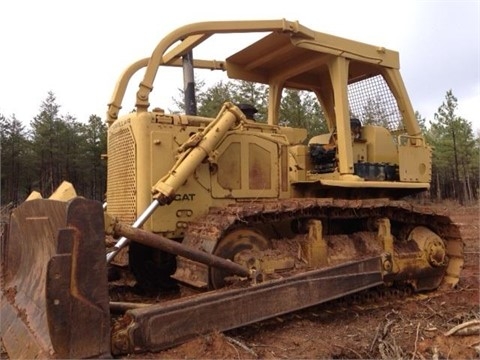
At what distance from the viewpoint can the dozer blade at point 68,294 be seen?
3.09m

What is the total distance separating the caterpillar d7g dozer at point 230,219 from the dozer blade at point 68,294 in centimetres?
A: 1

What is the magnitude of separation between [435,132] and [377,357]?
146ft

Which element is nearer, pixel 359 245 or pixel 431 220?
pixel 359 245

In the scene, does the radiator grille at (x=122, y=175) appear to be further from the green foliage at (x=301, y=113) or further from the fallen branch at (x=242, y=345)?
the green foliage at (x=301, y=113)

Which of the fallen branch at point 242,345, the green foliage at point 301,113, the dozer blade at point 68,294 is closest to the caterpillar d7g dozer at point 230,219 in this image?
the dozer blade at point 68,294

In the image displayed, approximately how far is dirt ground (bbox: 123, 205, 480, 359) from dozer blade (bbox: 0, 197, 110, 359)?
0.46 m

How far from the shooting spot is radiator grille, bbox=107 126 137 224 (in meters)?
5.34

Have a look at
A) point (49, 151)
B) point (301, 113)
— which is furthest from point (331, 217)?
point (49, 151)

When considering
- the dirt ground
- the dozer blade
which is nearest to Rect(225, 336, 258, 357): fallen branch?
the dirt ground

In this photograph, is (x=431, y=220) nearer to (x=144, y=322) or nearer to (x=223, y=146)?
(x=223, y=146)

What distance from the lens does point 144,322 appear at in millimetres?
3553

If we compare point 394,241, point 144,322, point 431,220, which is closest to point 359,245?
point 394,241

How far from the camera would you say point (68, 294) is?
3.12 metres

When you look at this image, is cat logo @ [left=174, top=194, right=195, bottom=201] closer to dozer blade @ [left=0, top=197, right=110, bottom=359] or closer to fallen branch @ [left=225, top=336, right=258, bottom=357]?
dozer blade @ [left=0, top=197, right=110, bottom=359]
